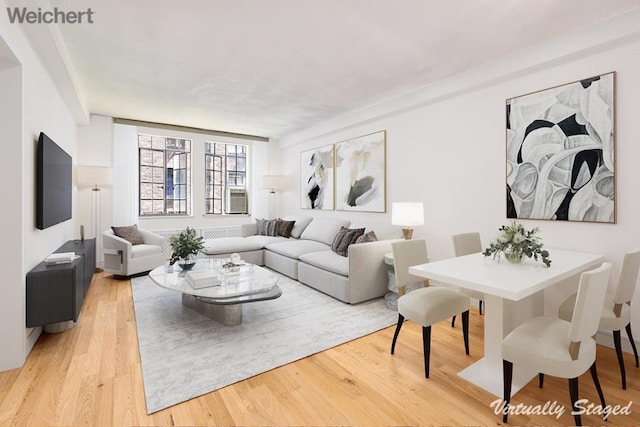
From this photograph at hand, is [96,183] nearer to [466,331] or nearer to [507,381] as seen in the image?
[466,331]

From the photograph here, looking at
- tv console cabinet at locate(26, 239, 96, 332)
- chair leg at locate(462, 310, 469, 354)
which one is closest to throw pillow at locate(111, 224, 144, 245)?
tv console cabinet at locate(26, 239, 96, 332)

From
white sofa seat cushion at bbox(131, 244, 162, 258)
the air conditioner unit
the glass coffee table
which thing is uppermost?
the air conditioner unit

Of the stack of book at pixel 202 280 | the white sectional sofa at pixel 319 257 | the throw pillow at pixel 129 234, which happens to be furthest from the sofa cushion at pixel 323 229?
the throw pillow at pixel 129 234

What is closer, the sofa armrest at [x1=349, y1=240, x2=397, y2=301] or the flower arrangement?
the flower arrangement

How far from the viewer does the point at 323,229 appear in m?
5.20

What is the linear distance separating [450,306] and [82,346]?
9.83ft

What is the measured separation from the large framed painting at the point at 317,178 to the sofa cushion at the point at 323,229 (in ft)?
1.26

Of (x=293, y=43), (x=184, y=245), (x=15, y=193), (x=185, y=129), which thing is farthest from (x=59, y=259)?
(x=185, y=129)

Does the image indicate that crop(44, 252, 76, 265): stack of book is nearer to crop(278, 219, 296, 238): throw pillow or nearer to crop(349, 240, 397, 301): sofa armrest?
crop(349, 240, 397, 301): sofa armrest

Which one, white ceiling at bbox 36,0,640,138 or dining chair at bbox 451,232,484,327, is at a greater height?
white ceiling at bbox 36,0,640,138

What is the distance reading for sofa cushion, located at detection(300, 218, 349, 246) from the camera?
16.4 ft

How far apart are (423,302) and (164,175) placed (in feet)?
19.1

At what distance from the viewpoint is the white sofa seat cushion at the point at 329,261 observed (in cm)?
365

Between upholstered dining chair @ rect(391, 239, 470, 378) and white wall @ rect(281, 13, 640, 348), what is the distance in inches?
44.7
